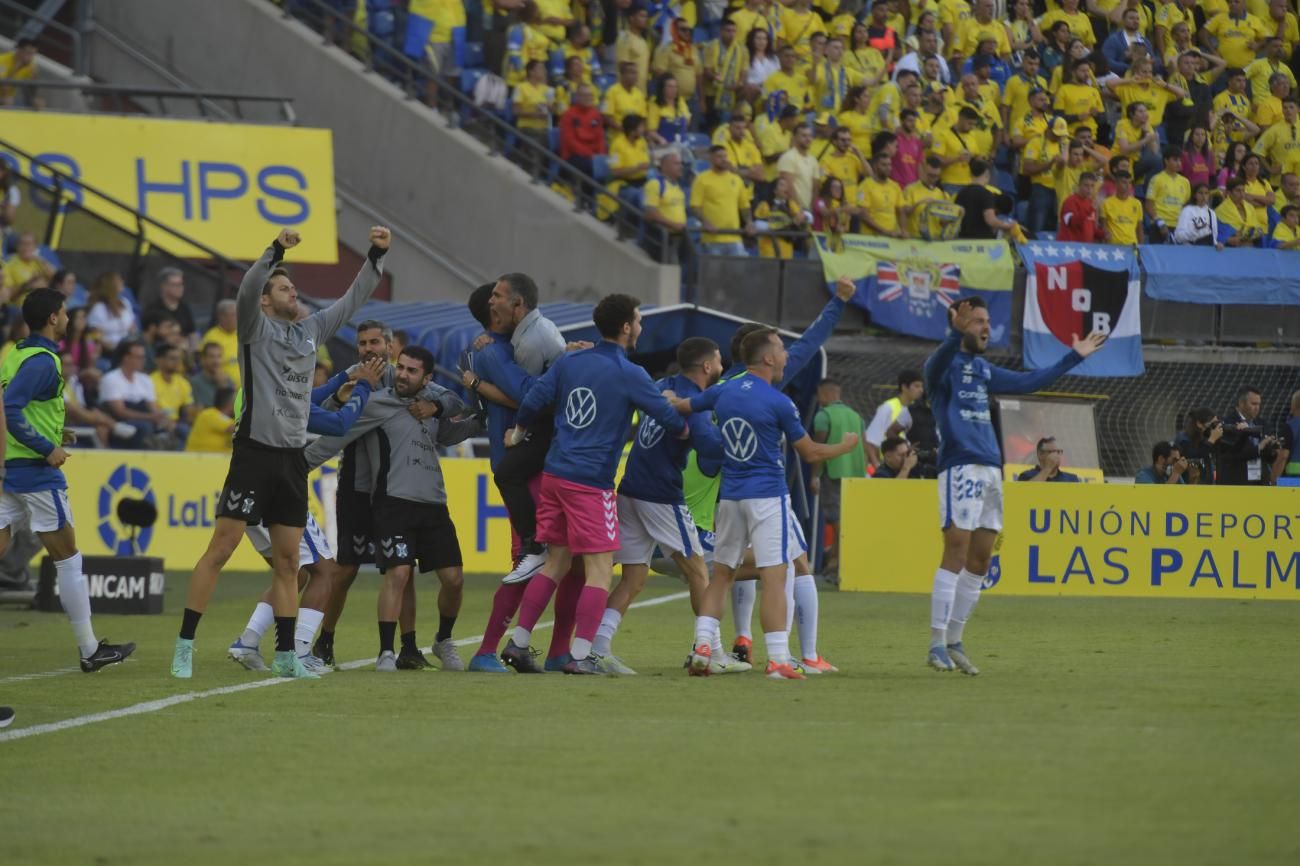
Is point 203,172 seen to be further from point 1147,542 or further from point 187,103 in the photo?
point 1147,542

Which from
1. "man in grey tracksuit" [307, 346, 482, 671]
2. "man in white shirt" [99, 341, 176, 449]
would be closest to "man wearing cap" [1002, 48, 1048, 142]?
"man in white shirt" [99, 341, 176, 449]

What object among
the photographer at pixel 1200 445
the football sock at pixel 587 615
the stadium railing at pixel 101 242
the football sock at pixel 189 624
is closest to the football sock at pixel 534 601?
the football sock at pixel 587 615

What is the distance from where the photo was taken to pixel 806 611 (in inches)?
472

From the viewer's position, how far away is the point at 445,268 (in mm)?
27844

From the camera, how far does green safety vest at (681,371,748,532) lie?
13125mm

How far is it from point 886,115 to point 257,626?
18.0 meters

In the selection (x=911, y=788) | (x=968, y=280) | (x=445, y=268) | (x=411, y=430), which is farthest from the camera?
(x=445, y=268)

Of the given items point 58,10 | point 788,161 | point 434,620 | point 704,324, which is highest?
point 58,10

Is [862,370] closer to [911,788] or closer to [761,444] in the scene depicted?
[761,444]

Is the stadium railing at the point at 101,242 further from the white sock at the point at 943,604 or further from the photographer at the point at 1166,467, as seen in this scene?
the white sock at the point at 943,604

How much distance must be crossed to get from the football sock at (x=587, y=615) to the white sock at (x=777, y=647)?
93 cm

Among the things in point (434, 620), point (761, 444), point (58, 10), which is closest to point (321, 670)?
point (761, 444)

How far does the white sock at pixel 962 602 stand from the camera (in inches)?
459

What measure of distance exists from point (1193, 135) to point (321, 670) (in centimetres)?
2083
